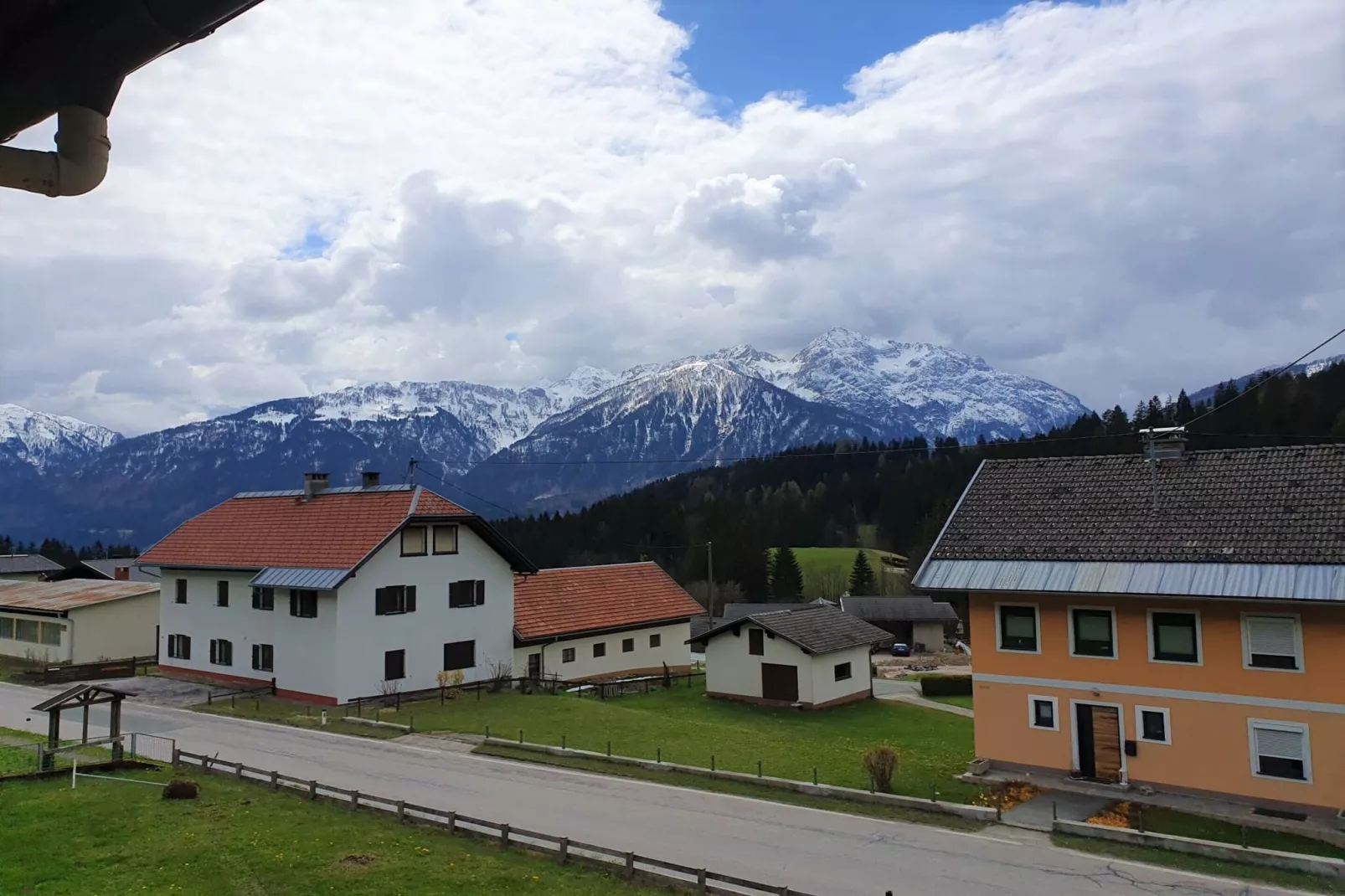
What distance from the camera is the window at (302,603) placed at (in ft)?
123

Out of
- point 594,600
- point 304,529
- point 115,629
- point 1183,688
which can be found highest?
point 304,529

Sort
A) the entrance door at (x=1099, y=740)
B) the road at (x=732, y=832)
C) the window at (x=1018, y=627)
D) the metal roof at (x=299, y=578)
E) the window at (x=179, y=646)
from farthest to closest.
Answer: the window at (x=179, y=646), the metal roof at (x=299, y=578), the window at (x=1018, y=627), the entrance door at (x=1099, y=740), the road at (x=732, y=832)

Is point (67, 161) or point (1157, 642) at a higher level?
point (67, 161)

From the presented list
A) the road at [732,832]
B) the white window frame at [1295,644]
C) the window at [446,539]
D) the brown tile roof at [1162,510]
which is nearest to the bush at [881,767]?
the road at [732,832]

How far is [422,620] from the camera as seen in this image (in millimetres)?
39438

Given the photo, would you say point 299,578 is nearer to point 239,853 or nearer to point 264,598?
point 264,598

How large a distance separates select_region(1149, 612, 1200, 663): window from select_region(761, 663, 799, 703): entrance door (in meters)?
19.1

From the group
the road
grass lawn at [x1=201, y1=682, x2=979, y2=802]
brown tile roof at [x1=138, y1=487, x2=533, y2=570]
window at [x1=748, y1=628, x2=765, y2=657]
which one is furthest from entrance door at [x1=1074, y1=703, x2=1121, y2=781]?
brown tile roof at [x1=138, y1=487, x2=533, y2=570]

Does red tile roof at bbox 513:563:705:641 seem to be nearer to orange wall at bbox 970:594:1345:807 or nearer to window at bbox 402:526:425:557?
window at bbox 402:526:425:557

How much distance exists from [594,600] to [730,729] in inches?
732

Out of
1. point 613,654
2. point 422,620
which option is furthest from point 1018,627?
point 613,654

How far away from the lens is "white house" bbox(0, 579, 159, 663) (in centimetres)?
4816

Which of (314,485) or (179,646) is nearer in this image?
(179,646)

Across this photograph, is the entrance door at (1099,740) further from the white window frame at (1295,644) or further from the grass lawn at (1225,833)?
the white window frame at (1295,644)
